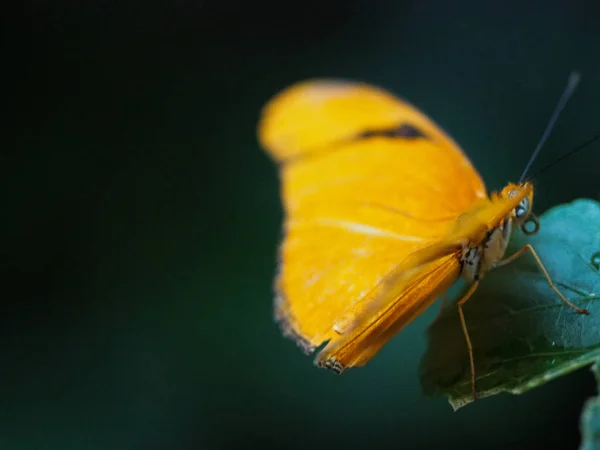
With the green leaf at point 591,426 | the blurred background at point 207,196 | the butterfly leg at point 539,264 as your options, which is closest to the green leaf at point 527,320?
the butterfly leg at point 539,264

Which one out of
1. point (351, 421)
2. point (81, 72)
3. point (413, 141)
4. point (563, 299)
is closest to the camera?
point (563, 299)

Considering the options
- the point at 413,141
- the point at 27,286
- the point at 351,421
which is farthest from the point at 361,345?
the point at 27,286

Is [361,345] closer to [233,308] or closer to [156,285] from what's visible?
[233,308]

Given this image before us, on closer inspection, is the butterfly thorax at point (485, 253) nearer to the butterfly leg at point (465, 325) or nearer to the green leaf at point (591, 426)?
the butterfly leg at point (465, 325)

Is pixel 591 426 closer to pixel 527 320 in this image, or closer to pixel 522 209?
pixel 527 320

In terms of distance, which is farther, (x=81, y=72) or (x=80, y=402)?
(x=81, y=72)

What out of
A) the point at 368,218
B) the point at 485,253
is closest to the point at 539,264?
the point at 485,253

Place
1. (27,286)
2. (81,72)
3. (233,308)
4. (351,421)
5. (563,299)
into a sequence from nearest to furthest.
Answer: (563,299) < (351,421) < (233,308) < (27,286) < (81,72)
